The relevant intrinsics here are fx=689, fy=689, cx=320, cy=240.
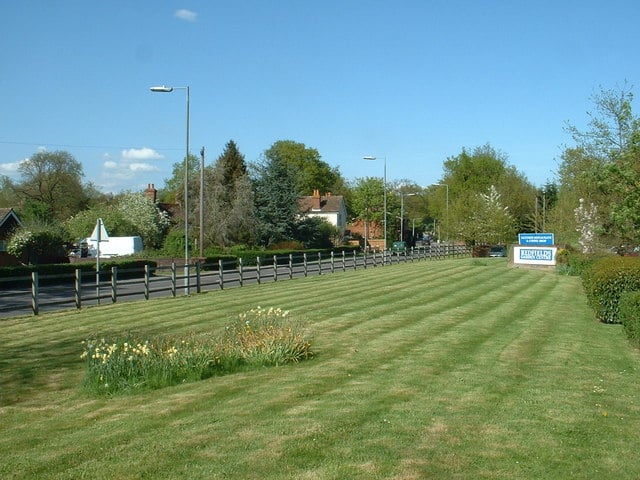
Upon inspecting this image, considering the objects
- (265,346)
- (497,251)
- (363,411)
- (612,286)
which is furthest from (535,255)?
(363,411)

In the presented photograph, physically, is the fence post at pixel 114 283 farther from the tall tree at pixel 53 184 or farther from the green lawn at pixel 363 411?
the tall tree at pixel 53 184

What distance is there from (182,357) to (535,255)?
117ft

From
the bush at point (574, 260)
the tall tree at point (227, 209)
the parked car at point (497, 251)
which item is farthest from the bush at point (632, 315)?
the parked car at point (497, 251)

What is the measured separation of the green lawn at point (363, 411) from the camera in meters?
5.99

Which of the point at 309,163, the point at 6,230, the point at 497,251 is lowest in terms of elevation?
the point at 497,251

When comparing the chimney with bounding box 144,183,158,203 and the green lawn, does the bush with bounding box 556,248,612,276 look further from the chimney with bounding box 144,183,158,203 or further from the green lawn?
the chimney with bounding box 144,183,158,203

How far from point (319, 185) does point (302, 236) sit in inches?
1987

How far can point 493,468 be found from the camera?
→ 587 cm

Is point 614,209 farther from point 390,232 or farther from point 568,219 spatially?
point 390,232

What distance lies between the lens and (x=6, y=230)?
4809cm

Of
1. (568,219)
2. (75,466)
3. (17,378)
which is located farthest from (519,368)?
(568,219)

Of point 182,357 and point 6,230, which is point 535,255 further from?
point 182,357

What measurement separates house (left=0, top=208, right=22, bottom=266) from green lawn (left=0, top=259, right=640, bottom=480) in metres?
32.5

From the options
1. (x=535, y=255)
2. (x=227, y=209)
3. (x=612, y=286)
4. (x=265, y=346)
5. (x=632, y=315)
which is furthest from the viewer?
(x=227, y=209)
